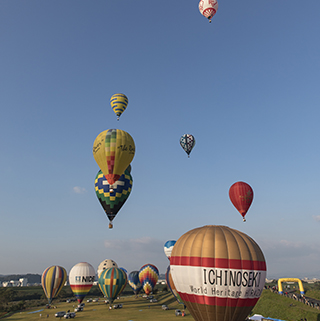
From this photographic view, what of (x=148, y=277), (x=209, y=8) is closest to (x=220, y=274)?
(x=209, y=8)

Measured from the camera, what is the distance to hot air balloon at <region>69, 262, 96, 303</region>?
47.2m

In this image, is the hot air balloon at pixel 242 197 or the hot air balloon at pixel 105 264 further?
the hot air balloon at pixel 105 264

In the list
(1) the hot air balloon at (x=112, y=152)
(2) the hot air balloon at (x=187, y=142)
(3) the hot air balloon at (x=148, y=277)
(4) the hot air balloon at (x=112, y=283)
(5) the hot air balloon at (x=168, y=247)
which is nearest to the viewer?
(1) the hot air balloon at (x=112, y=152)

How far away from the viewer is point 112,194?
33.4m

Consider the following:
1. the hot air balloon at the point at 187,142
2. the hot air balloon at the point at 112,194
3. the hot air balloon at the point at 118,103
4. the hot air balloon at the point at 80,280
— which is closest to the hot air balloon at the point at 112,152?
the hot air balloon at the point at 112,194

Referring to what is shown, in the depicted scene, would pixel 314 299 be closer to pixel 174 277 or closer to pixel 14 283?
pixel 174 277

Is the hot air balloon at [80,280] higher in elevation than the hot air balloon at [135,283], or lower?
higher

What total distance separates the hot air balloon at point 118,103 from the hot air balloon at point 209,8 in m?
16.6

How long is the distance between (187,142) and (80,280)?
32732 millimetres

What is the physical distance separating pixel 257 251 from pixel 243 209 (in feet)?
86.6

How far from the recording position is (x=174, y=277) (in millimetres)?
19531

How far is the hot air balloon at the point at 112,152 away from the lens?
30531 mm

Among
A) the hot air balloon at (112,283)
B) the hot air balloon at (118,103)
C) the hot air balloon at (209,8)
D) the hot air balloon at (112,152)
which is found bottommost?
the hot air balloon at (112,283)

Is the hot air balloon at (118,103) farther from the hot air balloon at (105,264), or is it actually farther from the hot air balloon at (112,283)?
the hot air balloon at (105,264)
